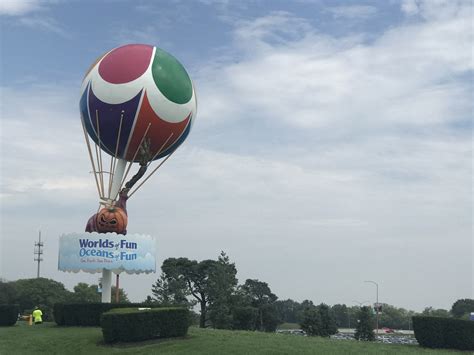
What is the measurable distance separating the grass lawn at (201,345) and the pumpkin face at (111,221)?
5.06 m

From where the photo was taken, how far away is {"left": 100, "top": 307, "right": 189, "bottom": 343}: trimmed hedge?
69.1 feet

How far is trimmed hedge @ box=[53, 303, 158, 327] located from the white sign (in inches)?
65.2

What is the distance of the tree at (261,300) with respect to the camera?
75438 mm

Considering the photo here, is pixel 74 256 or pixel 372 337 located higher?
pixel 74 256

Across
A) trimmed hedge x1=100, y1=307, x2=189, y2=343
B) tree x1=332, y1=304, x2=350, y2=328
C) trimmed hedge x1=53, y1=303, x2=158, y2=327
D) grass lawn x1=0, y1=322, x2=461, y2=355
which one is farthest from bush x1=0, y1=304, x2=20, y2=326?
tree x1=332, y1=304, x2=350, y2=328

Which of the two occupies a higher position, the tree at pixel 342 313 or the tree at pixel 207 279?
the tree at pixel 207 279

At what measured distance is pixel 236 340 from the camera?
21.7 m

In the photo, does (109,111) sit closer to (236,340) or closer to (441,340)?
(236,340)

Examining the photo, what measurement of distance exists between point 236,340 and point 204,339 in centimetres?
120

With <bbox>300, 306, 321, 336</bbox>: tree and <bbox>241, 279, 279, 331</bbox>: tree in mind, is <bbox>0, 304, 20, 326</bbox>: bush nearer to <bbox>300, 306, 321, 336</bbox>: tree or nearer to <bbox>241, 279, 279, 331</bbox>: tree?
<bbox>300, 306, 321, 336</bbox>: tree

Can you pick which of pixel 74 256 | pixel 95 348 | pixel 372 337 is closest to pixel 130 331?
pixel 95 348

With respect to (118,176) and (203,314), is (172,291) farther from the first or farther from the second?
(118,176)

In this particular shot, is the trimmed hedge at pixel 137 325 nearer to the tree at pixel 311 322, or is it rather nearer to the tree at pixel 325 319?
the tree at pixel 311 322

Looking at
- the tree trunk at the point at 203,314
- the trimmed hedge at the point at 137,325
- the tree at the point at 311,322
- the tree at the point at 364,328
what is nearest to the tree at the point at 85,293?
the tree trunk at the point at 203,314
